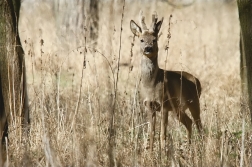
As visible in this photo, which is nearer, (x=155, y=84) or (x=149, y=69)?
(x=155, y=84)

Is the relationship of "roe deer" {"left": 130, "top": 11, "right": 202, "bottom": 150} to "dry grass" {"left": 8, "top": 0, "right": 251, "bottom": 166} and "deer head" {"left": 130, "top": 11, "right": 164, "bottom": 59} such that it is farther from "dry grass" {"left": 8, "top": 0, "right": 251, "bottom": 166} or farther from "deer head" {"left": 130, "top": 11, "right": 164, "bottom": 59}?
"dry grass" {"left": 8, "top": 0, "right": 251, "bottom": 166}

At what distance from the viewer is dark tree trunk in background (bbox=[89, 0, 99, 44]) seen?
1583 cm

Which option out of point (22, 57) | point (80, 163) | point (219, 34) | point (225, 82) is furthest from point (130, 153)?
point (219, 34)

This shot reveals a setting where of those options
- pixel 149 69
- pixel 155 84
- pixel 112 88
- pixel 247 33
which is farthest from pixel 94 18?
pixel 247 33

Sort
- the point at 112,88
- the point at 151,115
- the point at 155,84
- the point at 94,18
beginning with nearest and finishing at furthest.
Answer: the point at 151,115, the point at 155,84, the point at 112,88, the point at 94,18

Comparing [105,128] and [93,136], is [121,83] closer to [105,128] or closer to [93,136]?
[105,128]

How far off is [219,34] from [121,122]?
877 cm

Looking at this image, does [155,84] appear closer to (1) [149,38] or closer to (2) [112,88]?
(1) [149,38]

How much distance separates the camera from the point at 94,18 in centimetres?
1653

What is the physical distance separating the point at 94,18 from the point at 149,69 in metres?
8.42

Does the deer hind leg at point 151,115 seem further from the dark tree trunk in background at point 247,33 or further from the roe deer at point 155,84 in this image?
the dark tree trunk in background at point 247,33

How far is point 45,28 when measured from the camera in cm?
1670

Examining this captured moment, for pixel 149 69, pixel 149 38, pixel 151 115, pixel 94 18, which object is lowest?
pixel 151 115

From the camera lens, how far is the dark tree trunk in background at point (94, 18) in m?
15.8
